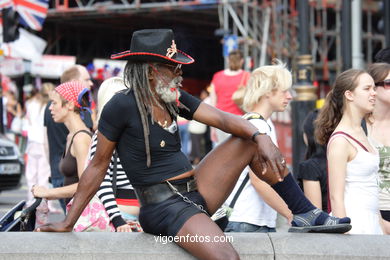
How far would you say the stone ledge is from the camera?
14.8 feet

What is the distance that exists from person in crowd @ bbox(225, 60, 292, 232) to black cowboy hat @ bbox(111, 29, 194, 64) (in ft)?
3.14

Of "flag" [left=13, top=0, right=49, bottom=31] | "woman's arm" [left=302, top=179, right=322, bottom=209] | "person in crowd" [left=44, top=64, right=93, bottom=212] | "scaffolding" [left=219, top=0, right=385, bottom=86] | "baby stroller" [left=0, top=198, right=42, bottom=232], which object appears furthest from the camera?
"scaffolding" [left=219, top=0, right=385, bottom=86]

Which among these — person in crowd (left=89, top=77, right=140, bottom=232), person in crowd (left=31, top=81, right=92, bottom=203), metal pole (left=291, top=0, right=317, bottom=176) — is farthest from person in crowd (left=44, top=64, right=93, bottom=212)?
metal pole (left=291, top=0, right=317, bottom=176)

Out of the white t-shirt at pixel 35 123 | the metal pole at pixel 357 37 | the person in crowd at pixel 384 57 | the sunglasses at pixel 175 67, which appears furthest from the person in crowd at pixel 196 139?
the sunglasses at pixel 175 67

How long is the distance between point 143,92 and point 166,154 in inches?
14.3

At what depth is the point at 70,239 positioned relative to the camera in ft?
15.1

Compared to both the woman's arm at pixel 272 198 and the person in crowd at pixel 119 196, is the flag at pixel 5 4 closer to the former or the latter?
the person in crowd at pixel 119 196

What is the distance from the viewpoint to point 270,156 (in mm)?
4672

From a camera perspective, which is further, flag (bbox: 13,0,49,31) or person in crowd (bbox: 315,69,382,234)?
flag (bbox: 13,0,49,31)

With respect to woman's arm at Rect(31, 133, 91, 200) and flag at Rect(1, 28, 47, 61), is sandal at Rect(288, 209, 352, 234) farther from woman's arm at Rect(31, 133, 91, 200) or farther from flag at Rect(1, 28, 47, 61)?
flag at Rect(1, 28, 47, 61)

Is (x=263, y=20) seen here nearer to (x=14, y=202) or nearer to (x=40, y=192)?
(x=14, y=202)

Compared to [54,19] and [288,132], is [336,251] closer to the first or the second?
[288,132]

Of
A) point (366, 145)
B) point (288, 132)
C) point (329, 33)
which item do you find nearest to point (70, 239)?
point (366, 145)

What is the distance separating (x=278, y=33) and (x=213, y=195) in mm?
18561
